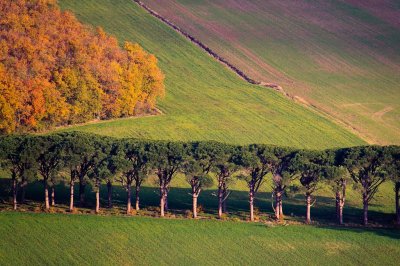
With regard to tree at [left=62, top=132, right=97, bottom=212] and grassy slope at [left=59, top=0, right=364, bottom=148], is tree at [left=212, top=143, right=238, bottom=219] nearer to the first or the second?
tree at [left=62, top=132, right=97, bottom=212]

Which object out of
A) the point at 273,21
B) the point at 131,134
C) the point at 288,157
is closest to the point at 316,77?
the point at 273,21

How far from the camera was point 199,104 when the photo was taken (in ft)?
498

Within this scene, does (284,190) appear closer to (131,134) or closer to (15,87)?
(131,134)

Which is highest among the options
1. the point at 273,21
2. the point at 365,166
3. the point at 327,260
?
the point at 273,21

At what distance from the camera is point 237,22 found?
189 m

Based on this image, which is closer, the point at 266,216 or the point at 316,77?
the point at 266,216

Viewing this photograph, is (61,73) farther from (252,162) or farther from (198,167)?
(252,162)

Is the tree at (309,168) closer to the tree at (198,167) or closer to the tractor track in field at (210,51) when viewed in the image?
the tree at (198,167)

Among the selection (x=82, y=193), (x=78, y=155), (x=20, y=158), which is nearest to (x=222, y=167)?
(x=82, y=193)

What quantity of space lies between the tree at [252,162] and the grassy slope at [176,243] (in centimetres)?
740

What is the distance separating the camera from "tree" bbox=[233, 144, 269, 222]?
106 metres

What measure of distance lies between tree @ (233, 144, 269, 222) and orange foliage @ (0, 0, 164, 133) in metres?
36.3

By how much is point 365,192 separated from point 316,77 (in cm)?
6752

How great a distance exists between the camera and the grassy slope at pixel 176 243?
89.1 m
